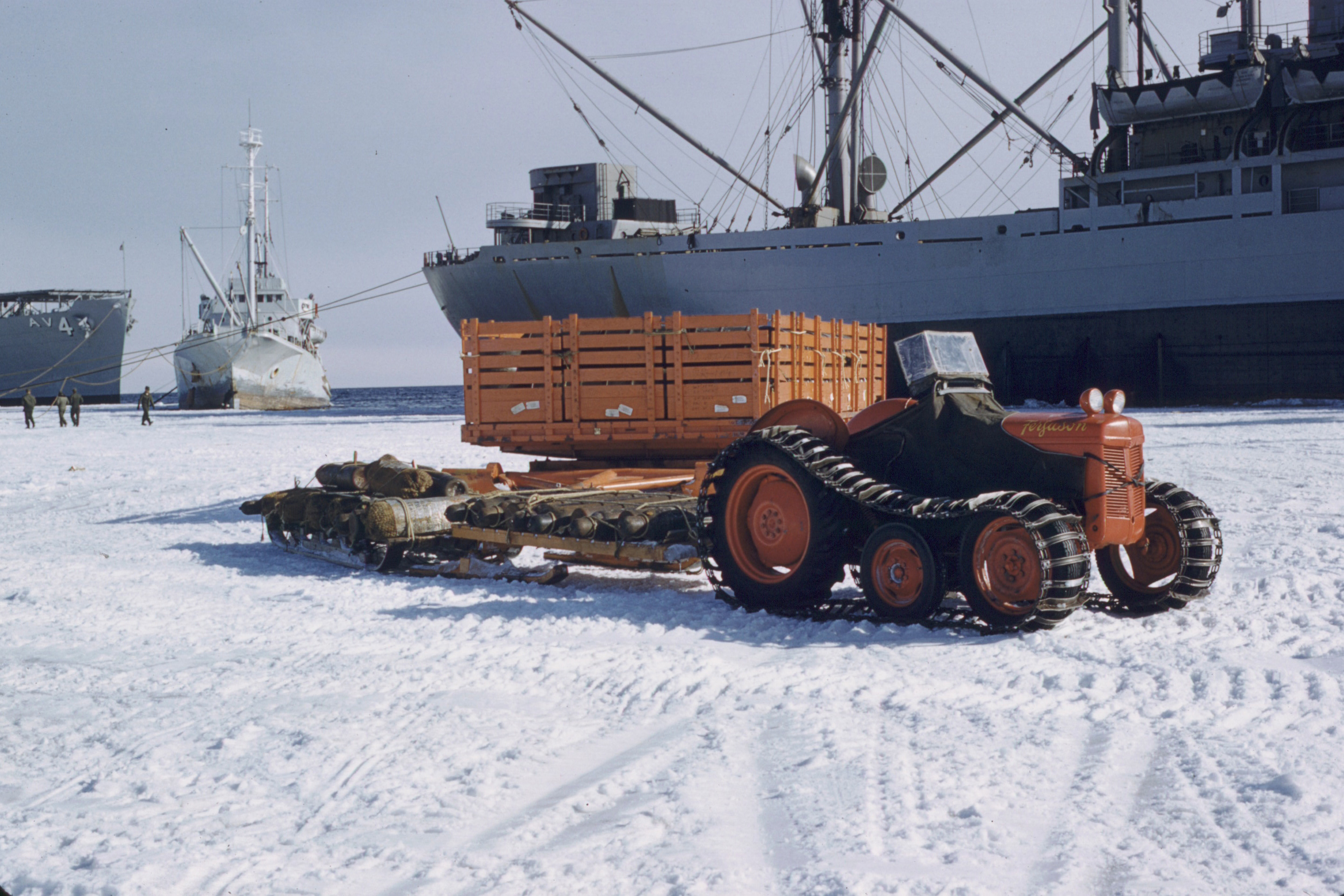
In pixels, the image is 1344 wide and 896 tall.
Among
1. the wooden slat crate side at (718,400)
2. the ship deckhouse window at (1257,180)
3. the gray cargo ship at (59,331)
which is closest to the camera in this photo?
the wooden slat crate side at (718,400)

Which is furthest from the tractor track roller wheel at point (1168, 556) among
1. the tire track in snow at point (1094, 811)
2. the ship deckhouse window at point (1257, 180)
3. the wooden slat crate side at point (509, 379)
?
the ship deckhouse window at point (1257, 180)

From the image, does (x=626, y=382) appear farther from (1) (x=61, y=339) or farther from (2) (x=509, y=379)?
(1) (x=61, y=339)

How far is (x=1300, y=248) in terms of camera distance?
3594cm

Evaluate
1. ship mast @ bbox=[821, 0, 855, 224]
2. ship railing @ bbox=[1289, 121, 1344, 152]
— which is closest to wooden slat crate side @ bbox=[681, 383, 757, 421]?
ship mast @ bbox=[821, 0, 855, 224]

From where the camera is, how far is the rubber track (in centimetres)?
628

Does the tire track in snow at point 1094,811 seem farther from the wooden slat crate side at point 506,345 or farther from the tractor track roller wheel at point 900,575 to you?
the wooden slat crate side at point 506,345

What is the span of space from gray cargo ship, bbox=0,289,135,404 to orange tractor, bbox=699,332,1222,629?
8236 centimetres

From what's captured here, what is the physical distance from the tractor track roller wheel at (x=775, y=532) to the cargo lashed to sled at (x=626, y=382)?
392 centimetres

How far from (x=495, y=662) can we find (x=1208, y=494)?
10.6 m

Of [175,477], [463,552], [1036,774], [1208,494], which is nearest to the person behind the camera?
[1036,774]

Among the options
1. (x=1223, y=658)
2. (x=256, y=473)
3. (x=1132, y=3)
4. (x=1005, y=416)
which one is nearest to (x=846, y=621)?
(x=1005, y=416)

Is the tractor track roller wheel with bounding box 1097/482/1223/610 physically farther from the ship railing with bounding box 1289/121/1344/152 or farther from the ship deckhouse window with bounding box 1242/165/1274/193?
the ship railing with bounding box 1289/121/1344/152

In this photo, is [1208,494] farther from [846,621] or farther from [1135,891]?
[1135,891]

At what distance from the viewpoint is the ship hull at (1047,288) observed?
119ft
